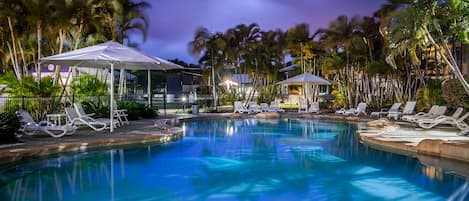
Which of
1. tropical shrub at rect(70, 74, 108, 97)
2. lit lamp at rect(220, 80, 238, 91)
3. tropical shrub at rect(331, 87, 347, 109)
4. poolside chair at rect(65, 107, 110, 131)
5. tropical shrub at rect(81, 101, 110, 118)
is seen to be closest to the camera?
poolside chair at rect(65, 107, 110, 131)

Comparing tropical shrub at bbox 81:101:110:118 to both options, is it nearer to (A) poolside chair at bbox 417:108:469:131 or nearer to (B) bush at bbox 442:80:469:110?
(A) poolside chair at bbox 417:108:469:131

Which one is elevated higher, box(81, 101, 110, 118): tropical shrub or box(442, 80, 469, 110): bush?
box(442, 80, 469, 110): bush

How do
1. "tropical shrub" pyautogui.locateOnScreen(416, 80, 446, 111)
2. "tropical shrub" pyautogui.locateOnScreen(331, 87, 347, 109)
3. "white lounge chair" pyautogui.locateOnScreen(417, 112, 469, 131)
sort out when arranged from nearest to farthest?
1. "white lounge chair" pyautogui.locateOnScreen(417, 112, 469, 131)
2. "tropical shrub" pyautogui.locateOnScreen(416, 80, 446, 111)
3. "tropical shrub" pyautogui.locateOnScreen(331, 87, 347, 109)

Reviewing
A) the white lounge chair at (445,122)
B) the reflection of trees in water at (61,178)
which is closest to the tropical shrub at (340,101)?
the white lounge chair at (445,122)

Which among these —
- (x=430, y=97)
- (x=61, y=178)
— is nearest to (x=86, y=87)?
(x=61, y=178)

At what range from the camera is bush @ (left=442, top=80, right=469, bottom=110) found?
1313 cm

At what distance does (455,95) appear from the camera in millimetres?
13359

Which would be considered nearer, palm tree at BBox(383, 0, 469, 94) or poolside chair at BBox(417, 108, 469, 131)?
palm tree at BBox(383, 0, 469, 94)

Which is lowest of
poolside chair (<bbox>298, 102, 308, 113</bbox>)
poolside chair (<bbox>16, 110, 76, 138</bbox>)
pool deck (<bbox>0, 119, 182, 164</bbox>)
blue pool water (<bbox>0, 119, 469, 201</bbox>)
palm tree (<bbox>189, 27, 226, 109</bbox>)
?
blue pool water (<bbox>0, 119, 469, 201</bbox>)

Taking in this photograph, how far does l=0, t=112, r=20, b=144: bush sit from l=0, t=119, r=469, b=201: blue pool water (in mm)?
1645

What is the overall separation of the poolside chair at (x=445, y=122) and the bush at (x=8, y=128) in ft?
37.9

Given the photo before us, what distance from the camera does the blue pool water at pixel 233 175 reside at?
19.3ft

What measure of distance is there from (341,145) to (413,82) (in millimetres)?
10932

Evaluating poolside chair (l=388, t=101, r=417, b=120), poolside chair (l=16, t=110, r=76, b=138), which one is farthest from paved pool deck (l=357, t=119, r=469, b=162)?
poolside chair (l=16, t=110, r=76, b=138)
